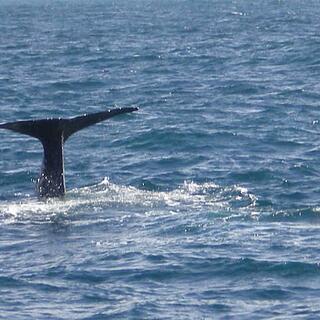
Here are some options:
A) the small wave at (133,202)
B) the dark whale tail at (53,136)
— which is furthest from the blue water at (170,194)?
the dark whale tail at (53,136)

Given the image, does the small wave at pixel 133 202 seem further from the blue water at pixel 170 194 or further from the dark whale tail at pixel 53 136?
the dark whale tail at pixel 53 136

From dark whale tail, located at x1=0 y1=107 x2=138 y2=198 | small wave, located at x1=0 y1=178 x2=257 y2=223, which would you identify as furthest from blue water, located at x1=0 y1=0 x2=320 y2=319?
dark whale tail, located at x1=0 y1=107 x2=138 y2=198

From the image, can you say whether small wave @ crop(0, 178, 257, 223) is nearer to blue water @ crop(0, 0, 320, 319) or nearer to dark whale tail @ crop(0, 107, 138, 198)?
blue water @ crop(0, 0, 320, 319)

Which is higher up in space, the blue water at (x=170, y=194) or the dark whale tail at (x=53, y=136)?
the dark whale tail at (x=53, y=136)

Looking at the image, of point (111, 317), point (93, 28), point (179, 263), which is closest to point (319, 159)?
point (179, 263)

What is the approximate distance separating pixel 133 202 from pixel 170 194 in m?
1.15

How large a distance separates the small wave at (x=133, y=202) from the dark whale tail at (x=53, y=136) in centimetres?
31

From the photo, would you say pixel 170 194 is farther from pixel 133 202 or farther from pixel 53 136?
pixel 53 136

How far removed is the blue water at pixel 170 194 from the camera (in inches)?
703

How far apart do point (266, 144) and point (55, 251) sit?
36.8 feet

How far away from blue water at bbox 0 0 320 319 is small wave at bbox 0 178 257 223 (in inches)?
1.5

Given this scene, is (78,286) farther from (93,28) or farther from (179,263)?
(93,28)

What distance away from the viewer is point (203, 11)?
331ft

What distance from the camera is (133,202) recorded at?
23.5 meters
